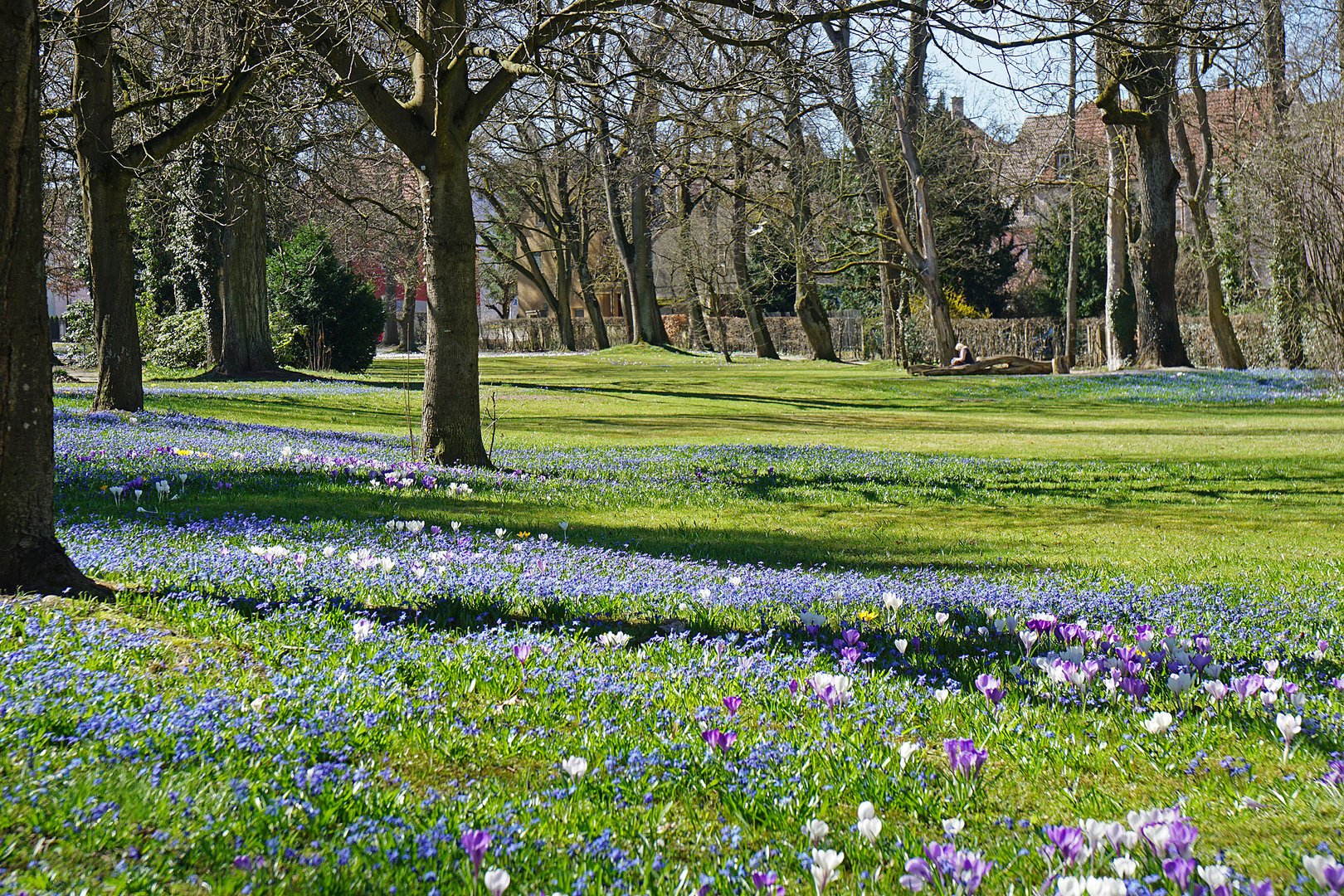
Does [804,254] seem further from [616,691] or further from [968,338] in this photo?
[616,691]

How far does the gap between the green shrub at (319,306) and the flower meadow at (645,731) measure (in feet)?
90.6

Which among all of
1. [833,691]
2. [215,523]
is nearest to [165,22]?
[215,523]

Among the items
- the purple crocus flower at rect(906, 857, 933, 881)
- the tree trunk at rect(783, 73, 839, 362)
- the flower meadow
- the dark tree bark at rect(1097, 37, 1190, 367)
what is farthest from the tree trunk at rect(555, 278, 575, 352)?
the purple crocus flower at rect(906, 857, 933, 881)

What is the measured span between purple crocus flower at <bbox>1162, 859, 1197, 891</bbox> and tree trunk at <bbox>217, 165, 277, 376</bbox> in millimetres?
25987

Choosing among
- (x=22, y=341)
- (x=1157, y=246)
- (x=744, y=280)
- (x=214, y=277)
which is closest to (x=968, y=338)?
(x=744, y=280)

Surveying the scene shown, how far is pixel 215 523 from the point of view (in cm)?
747

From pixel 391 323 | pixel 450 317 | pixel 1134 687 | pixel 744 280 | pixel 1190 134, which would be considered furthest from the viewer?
pixel 391 323

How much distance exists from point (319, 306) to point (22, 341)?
29.5 metres

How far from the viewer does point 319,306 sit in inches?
1312

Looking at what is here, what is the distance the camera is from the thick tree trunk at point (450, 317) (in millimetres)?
12086

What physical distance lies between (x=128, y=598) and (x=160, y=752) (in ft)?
6.82

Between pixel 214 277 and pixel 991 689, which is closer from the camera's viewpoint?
pixel 991 689

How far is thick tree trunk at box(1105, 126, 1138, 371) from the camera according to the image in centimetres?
3400

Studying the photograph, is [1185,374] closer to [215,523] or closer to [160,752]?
[215,523]
